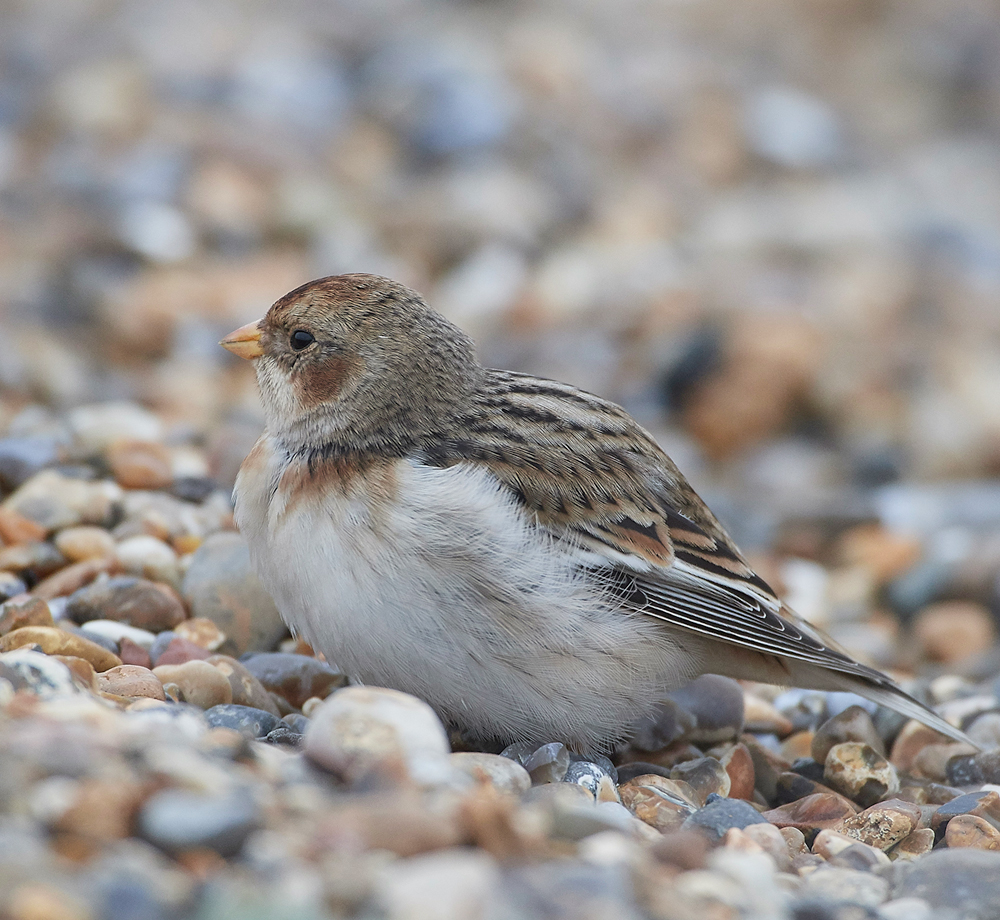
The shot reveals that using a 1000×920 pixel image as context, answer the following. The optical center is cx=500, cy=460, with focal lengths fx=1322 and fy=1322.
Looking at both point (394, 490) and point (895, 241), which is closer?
point (394, 490)

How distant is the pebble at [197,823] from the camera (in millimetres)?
2037

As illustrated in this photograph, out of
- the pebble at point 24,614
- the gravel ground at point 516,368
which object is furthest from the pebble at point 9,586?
the pebble at point 24,614

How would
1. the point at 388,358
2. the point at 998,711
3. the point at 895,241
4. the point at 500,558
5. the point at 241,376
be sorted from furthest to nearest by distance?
the point at 895,241 → the point at 241,376 → the point at 998,711 → the point at 388,358 → the point at 500,558

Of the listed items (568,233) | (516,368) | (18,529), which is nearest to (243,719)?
(18,529)

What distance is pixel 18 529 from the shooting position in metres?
3.76

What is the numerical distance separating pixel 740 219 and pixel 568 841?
260 inches

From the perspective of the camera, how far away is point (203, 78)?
8.75m

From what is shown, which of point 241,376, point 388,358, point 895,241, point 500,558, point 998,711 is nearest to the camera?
point 500,558

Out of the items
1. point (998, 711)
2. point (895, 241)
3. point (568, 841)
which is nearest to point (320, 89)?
point (895, 241)

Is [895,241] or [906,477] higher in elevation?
[895,241]

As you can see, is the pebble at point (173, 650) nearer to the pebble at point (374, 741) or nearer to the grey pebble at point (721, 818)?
the pebble at point (374, 741)

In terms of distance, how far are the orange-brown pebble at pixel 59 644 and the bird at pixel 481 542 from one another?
16.9 inches

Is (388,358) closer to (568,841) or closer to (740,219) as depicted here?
(568,841)

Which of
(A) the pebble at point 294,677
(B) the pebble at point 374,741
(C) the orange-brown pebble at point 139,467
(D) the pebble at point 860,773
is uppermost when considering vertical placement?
(C) the orange-brown pebble at point 139,467
